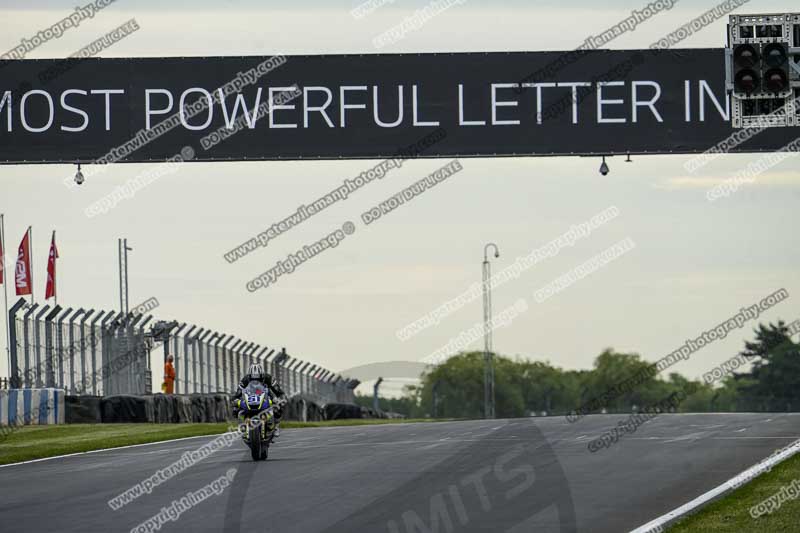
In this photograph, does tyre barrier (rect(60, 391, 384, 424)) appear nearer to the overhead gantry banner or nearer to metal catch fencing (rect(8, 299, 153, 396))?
metal catch fencing (rect(8, 299, 153, 396))

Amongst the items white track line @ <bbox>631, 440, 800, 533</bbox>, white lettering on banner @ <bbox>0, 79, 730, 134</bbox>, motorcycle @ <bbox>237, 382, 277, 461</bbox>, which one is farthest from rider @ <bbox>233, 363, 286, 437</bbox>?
white track line @ <bbox>631, 440, 800, 533</bbox>

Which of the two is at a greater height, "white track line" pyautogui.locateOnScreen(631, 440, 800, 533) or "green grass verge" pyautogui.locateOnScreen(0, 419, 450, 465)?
"green grass verge" pyautogui.locateOnScreen(0, 419, 450, 465)

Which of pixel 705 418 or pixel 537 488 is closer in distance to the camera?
pixel 537 488

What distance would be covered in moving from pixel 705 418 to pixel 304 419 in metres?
12.1

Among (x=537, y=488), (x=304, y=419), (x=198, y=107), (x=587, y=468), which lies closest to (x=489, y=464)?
(x=587, y=468)

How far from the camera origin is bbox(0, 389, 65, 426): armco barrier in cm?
3031

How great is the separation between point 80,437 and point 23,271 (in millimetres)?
15588

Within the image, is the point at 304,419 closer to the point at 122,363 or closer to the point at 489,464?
the point at 122,363

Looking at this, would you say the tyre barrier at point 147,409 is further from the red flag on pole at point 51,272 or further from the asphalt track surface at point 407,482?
the red flag on pole at point 51,272

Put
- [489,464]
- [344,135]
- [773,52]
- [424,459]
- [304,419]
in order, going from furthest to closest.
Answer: [304,419]
[344,135]
[424,459]
[489,464]
[773,52]

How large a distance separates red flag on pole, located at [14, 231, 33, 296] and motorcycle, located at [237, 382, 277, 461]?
2411 cm

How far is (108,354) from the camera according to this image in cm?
3347

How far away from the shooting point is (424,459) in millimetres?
20406

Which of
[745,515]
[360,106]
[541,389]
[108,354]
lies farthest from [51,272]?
[541,389]
